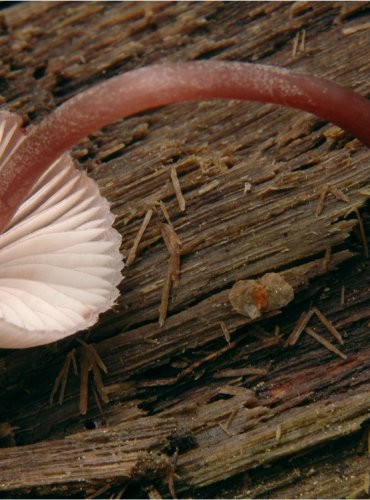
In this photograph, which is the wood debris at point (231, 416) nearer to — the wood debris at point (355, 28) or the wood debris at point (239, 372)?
the wood debris at point (239, 372)

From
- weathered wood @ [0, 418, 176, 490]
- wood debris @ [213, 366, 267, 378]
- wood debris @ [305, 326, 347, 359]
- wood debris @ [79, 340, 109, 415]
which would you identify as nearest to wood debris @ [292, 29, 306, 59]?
wood debris @ [305, 326, 347, 359]

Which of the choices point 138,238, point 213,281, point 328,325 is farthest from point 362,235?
point 138,238

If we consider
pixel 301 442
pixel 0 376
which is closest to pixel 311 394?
pixel 301 442

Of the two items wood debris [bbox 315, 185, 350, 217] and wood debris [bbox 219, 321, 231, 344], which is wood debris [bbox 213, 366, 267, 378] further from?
wood debris [bbox 315, 185, 350, 217]

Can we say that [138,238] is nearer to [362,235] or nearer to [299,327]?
[299,327]

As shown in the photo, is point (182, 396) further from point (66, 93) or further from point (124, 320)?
point (66, 93)
